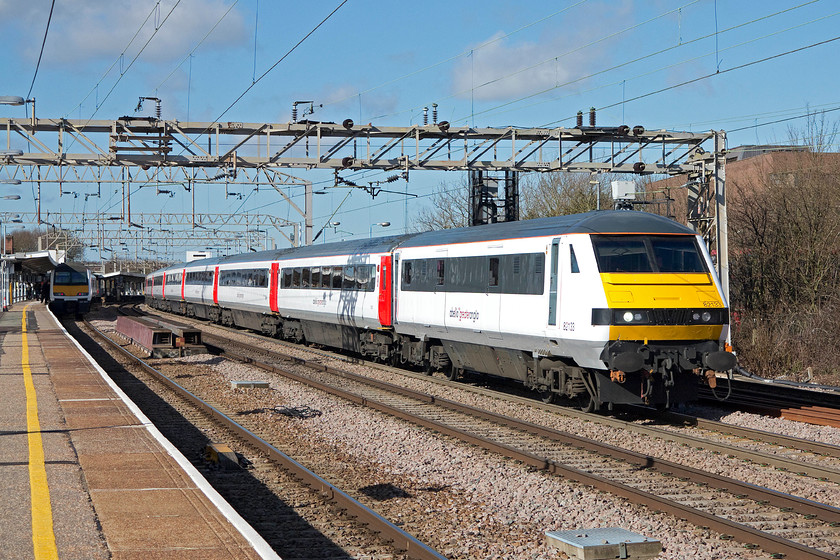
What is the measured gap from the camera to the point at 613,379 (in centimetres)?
1291

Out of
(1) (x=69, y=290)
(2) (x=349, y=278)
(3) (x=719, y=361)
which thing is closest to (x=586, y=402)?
(3) (x=719, y=361)

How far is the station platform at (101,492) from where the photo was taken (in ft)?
21.1

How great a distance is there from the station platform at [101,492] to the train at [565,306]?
6429 mm

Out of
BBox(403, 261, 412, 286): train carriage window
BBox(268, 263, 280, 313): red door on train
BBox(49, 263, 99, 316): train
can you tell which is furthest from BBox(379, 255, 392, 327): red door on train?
BBox(49, 263, 99, 316): train

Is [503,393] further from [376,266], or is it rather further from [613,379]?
[376,266]

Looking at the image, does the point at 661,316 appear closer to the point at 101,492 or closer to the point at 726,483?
the point at 726,483

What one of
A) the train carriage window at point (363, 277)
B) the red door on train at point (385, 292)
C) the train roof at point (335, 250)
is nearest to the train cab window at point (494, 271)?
the red door on train at point (385, 292)

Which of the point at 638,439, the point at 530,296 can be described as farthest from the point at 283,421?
the point at 638,439

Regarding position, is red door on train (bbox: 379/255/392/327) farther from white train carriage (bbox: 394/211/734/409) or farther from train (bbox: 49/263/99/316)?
train (bbox: 49/263/99/316)

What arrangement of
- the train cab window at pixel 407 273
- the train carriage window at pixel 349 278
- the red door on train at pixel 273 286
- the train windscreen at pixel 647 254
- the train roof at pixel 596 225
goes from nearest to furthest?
the train windscreen at pixel 647 254 → the train roof at pixel 596 225 → the train cab window at pixel 407 273 → the train carriage window at pixel 349 278 → the red door on train at pixel 273 286

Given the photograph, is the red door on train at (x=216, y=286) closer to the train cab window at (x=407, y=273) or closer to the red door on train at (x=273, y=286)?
the red door on train at (x=273, y=286)

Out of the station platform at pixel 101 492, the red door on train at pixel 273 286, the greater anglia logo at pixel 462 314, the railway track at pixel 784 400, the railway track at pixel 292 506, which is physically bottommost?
the railway track at pixel 292 506

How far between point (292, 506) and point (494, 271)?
26.7 ft

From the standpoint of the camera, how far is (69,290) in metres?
48.6
